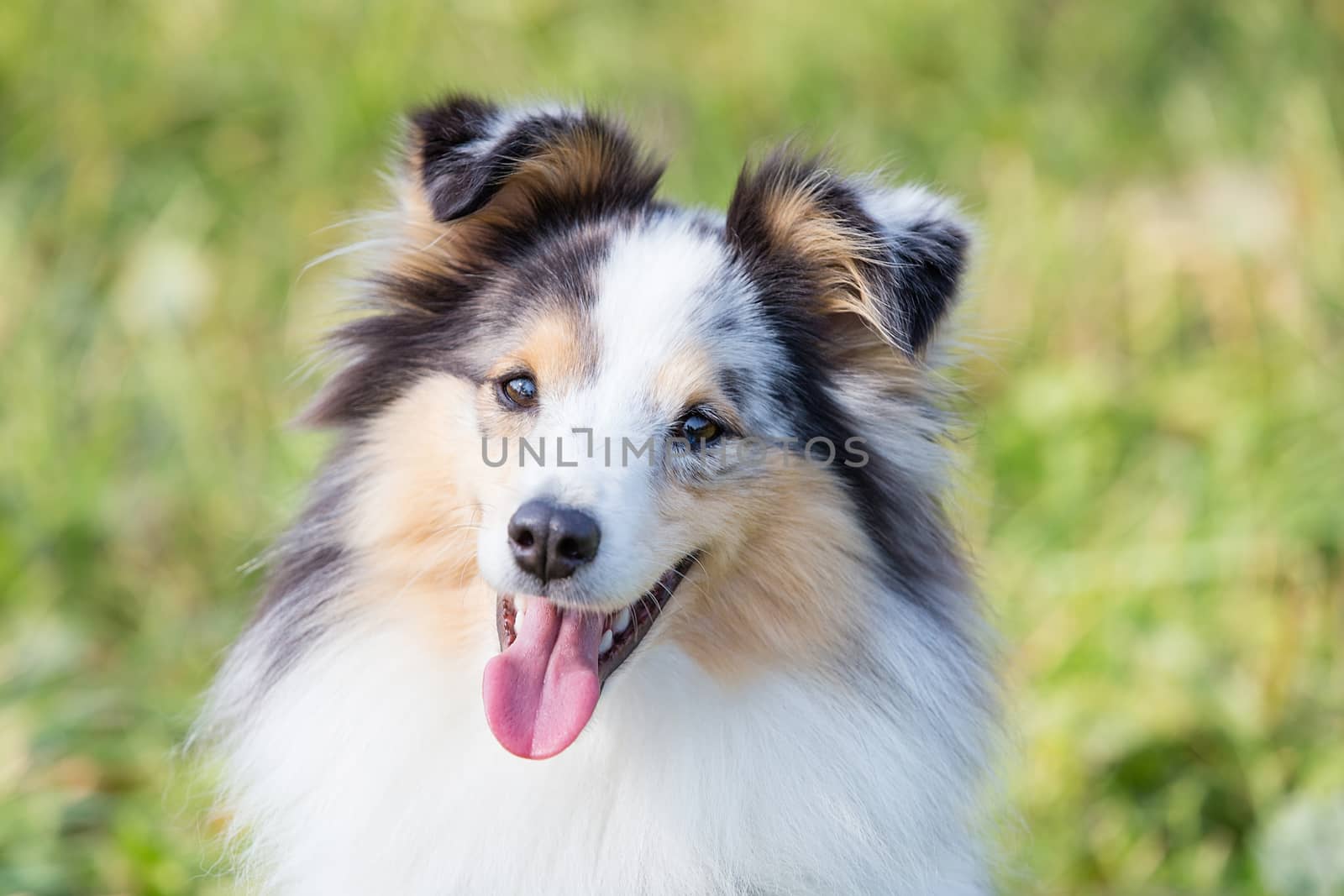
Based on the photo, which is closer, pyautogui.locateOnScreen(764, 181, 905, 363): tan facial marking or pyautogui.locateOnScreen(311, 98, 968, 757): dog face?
pyautogui.locateOnScreen(311, 98, 968, 757): dog face

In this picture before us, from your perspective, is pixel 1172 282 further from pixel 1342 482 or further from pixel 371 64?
pixel 371 64

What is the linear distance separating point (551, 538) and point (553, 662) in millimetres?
345

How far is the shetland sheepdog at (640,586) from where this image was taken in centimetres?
248

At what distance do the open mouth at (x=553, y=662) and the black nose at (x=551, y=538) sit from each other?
13cm

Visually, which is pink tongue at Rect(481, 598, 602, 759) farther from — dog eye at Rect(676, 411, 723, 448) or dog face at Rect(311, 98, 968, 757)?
dog eye at Rect(676, 411, 723, 448)

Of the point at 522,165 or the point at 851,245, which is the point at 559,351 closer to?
the point at 522,165

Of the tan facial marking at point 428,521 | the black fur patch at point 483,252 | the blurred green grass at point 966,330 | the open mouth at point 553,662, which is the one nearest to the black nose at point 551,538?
the open mouth at point 553,662

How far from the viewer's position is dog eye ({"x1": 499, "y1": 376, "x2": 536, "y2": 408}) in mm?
2594

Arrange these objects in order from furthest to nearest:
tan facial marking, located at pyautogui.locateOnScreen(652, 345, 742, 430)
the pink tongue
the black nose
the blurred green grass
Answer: the blurred green grass < tan facial marking, located at pyautogui.locateOnScreen(652, 345, 742, 430) < the pink tongue < the black nose

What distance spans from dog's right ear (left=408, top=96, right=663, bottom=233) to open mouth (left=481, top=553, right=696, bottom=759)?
849mm

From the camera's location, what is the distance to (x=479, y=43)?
22.9 feet

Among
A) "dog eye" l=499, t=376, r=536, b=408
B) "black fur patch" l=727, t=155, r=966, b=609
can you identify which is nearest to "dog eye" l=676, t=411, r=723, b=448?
"black fur patch" l=727, t=155, r=966, b=609

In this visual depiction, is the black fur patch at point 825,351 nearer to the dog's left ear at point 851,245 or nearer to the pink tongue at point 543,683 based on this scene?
the dog's left ear at point 851,245

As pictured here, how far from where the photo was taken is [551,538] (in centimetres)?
224
